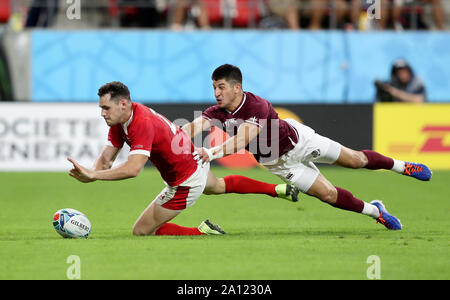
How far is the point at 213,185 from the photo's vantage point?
8805 mm

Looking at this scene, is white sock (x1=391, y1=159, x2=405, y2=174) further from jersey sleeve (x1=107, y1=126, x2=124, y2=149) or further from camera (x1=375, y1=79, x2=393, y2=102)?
camera (x1=375, y1=79, x2=393, y2=102)

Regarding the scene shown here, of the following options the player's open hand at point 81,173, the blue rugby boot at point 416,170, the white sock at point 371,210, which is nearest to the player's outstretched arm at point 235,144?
the player's open hand at point 81,173

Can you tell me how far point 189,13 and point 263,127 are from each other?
11.9m

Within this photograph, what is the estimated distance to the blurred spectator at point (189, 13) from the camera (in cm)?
1980

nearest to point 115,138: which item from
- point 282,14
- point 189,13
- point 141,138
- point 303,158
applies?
point 141,138

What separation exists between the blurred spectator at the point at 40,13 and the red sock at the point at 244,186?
39.4 ft

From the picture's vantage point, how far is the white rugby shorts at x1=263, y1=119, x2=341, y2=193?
8.74m

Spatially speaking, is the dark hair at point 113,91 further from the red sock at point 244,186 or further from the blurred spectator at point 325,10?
the blurred spectator at point 325,10

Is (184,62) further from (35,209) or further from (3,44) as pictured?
(35,209)

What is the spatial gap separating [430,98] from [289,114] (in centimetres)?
491

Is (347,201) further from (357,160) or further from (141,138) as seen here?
(141,138)

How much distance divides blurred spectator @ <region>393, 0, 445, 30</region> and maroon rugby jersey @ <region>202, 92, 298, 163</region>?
1249cm

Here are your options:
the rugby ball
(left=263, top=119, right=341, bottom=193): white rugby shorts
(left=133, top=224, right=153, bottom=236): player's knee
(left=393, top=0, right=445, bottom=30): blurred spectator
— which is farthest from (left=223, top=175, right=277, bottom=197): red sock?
(left=393, top=0, right=445, bottom=30): blurred spectator
